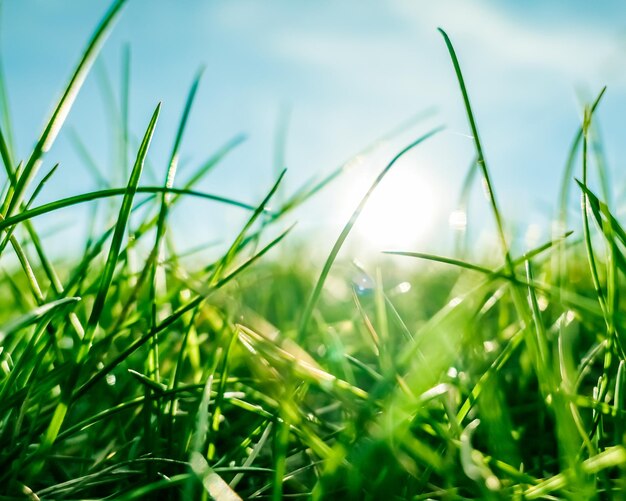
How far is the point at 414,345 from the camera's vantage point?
1.22 feet

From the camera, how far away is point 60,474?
1.45 ft

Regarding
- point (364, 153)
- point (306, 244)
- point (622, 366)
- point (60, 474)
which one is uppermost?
point (364, 153)

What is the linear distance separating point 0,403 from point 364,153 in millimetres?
382

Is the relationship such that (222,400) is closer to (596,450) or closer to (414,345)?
(414,345)

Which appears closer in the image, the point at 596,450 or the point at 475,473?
the point at 475,473

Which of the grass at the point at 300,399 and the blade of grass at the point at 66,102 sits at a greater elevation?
the blade of grass at the point at 66,102

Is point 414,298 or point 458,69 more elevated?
point 458,69

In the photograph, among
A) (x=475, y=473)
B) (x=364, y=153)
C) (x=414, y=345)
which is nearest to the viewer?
(x=475, y=473)

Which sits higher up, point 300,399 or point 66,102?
point 66,102

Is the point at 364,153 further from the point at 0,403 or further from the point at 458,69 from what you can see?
the point at 0,403

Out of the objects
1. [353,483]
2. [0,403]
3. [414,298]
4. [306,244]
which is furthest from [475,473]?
[306,244]

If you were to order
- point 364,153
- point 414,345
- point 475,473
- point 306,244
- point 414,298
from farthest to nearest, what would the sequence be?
point 306,244 < point 414,298 < point 364,153 < point 414,345 < point 475,473

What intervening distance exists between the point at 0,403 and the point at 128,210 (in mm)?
159

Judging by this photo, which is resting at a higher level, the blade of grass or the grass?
the blade of grass
